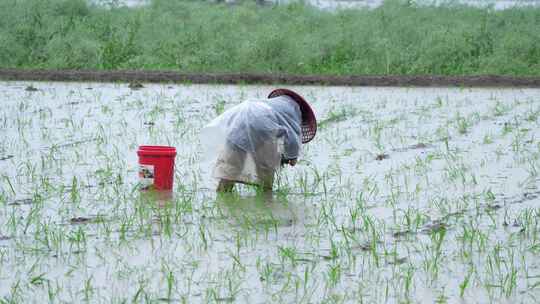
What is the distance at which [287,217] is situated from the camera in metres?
5.23

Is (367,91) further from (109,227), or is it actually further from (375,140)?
(109,227)

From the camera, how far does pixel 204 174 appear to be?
6.56m

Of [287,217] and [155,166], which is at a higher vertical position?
[155,166]

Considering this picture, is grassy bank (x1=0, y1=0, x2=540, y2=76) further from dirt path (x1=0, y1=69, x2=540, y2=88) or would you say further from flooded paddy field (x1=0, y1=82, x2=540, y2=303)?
flooded paddy field (x1=0, y1=82, x2=540, y2=303)

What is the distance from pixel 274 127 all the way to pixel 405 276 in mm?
1710

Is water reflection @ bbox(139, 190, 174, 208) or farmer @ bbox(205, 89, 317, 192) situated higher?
farmer @ bbox(205, 89, 317, 192)

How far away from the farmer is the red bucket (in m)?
0.29

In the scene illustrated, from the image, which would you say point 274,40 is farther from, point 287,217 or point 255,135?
point 287,217

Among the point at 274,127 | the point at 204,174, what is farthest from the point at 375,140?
the point at 274,127

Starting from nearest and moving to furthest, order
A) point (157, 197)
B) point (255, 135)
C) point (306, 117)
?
point (255, 135), point (157, 197), point (306, 117)

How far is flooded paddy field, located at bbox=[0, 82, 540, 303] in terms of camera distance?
12.8 ft

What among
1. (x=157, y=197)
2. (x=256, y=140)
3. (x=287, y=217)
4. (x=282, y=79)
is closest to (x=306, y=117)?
(x=256, y=140)

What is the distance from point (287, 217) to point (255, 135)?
1.90 feet

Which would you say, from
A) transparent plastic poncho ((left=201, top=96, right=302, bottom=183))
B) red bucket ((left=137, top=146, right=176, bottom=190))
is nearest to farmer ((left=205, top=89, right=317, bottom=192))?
transparent plastic poncho ((left=201, top=96, right=302, bottom=183))
